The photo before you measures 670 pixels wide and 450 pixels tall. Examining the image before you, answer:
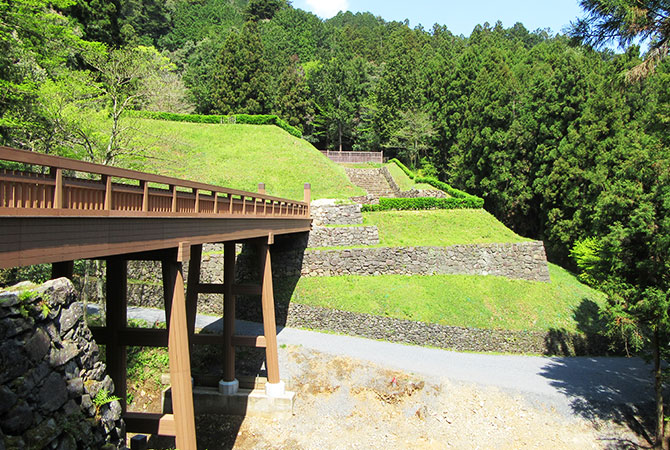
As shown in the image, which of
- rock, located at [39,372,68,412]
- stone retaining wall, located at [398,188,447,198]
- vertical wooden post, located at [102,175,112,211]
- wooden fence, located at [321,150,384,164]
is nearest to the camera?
rock, located at [39,372,68,412]

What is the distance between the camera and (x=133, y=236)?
728cm

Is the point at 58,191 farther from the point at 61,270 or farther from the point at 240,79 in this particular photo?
the point at 240,79

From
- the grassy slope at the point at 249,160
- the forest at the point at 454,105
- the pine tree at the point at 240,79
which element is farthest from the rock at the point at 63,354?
the pine tree at the point at 240,79

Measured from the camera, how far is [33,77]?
16516 millimetres

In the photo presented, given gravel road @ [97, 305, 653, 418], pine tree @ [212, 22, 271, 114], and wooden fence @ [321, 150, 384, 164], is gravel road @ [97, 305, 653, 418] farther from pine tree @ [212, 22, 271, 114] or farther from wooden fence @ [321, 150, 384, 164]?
pine tree @ [212, 22, 271, 114]

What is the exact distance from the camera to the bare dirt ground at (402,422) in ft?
45.8

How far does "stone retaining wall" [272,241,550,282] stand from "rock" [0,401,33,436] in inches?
775

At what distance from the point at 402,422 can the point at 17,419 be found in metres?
12.7

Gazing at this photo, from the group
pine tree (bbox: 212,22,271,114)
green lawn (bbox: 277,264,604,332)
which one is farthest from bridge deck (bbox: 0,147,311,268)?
pine tree (bbox: 212,22,271,114)

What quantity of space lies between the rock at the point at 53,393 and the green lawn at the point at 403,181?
110 feet

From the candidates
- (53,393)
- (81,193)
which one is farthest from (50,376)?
(81,193)

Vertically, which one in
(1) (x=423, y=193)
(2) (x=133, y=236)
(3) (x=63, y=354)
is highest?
(1) (x=423, y=193)

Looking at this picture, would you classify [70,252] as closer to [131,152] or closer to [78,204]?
[78,204]

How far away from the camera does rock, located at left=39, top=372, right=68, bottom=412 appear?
5.00 meters
